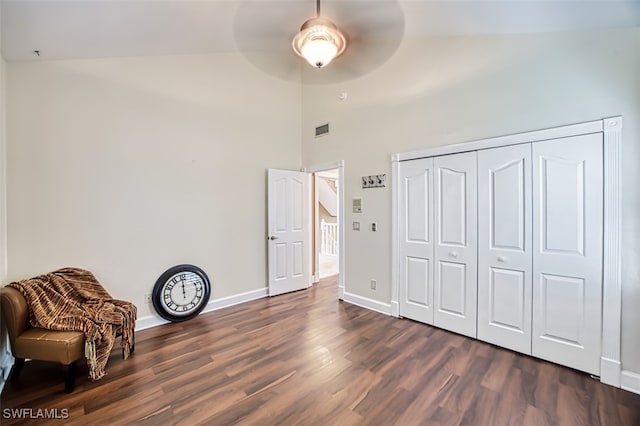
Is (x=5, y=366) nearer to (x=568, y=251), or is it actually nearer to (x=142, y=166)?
(x=142, y=166)

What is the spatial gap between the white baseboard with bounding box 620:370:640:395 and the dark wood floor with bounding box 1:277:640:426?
9cm

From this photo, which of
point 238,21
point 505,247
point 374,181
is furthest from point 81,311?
point 505,247

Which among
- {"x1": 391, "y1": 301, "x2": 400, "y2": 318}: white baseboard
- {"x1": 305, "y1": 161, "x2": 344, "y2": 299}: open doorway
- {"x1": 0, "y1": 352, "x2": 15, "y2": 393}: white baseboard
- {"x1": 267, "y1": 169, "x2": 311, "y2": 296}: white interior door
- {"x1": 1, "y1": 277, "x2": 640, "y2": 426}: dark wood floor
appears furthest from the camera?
{"x1": 267, "y1": 169, "x2": 311, "y2": 296}: white interior door

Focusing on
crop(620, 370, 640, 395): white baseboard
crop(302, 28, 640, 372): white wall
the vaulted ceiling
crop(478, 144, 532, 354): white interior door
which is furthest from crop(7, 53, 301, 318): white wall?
crop(620, 370, 640, 395): white baseboard

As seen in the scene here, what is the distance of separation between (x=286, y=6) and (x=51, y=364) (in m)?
4.01

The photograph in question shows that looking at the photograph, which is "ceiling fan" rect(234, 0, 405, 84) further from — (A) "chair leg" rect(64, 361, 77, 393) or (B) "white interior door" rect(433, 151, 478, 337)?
(A) "chair leg" rect(64, 361, 77, 393)

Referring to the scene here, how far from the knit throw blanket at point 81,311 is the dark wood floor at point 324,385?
0.86 ft

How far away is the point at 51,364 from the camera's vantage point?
248 centimetres

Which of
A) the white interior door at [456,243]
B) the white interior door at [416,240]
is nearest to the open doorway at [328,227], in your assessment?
the white interior door at [416,240]

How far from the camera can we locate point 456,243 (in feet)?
9.86

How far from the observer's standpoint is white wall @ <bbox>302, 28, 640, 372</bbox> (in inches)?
82.4

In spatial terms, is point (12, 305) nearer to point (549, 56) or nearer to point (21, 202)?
point (21, 202)

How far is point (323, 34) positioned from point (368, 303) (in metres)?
3.25

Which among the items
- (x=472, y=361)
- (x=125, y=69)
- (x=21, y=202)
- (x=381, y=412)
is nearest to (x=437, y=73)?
(x=472, y=361)
